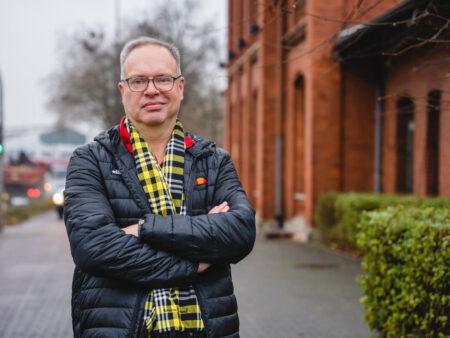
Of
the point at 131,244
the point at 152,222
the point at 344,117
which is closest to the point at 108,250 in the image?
the point at 131,244

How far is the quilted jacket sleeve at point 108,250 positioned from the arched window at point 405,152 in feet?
43.1

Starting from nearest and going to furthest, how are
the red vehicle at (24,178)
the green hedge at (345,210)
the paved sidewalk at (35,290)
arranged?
the paved sidewalk at (35,290) → the green hedge at (345,210) → the red vehicle at (24,178)

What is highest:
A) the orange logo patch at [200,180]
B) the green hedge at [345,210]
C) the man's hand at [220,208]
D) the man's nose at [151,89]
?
the man's nose at [151,89]

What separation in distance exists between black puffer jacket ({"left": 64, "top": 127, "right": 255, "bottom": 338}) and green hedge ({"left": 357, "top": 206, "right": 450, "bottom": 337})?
2.54 m

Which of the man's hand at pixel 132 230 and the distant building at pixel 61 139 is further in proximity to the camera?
the distant building at pixel 61 139

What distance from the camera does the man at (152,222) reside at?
2861 mm

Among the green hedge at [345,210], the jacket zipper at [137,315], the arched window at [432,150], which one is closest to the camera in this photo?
the jacket zipper at [137,315]

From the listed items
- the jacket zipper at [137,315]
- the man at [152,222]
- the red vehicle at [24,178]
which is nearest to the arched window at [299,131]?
the man at [152,222]

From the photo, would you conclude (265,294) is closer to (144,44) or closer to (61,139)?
(144,44)

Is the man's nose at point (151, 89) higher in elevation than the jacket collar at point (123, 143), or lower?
higher

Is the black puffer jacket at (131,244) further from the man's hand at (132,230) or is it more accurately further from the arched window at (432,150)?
the arched window at (432,150)

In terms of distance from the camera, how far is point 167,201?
9.78ft

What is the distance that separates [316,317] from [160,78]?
5758 millimetres

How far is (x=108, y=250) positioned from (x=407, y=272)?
10.9 ft
